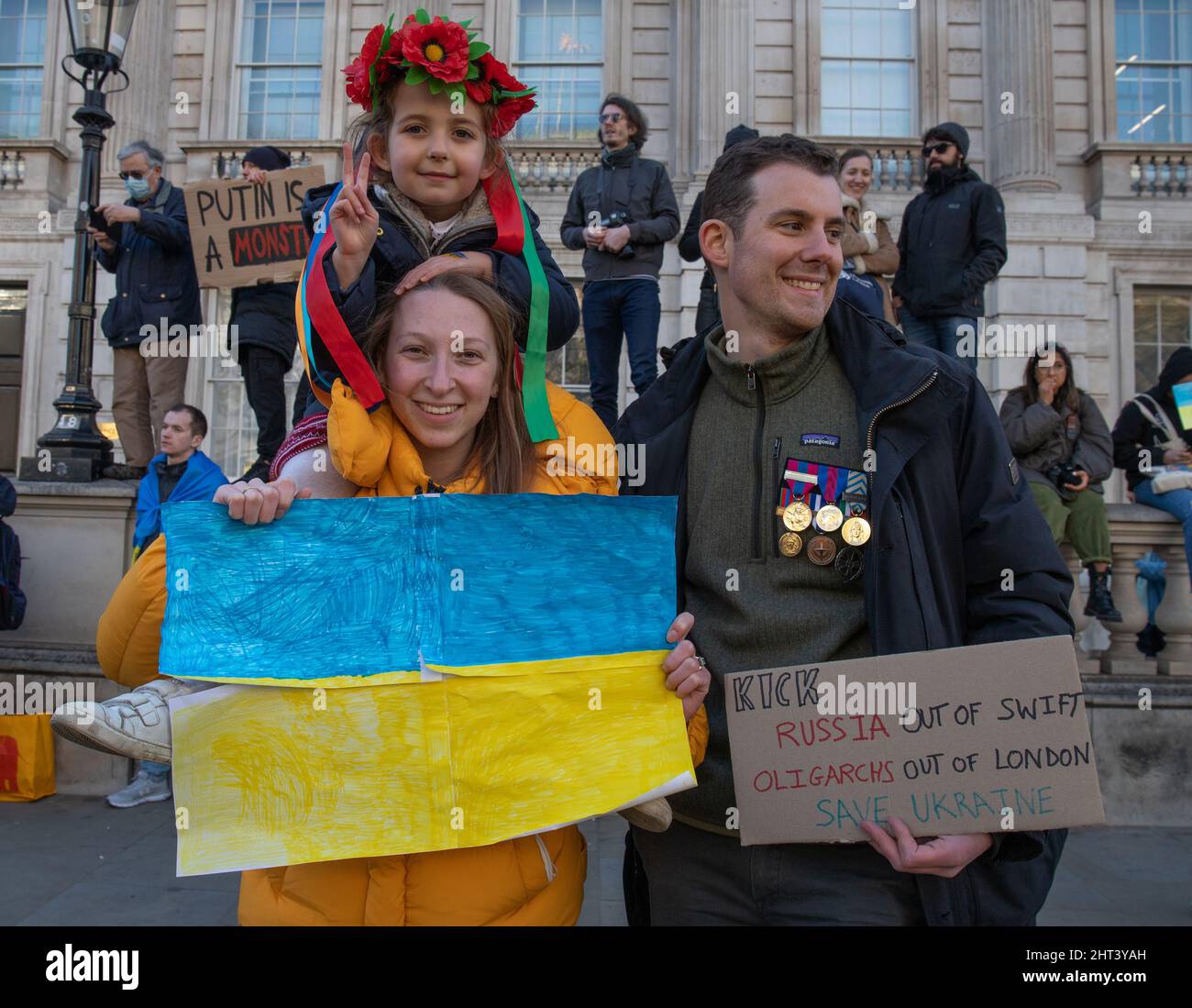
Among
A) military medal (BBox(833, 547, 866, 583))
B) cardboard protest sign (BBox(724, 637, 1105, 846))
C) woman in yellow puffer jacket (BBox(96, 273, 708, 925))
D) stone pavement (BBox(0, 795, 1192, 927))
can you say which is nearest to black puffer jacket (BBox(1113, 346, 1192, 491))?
stone pavement (BBox(0, 795, 1192, 927))

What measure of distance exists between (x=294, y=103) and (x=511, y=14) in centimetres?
352

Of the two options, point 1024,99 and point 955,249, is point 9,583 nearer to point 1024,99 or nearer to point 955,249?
point 955,249

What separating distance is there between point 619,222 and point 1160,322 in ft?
31.9

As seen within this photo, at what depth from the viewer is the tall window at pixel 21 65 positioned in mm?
14430

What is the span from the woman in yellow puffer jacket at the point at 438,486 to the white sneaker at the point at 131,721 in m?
0.12

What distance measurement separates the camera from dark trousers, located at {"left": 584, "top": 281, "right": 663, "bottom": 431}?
668cm

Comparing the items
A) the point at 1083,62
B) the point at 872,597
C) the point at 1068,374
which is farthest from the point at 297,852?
the point at 1083,62

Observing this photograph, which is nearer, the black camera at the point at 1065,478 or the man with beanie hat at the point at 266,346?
the black camera at the point at 1065,478

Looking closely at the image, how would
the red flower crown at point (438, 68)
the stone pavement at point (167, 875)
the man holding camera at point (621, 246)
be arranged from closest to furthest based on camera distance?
the red flower crown at point (438, 68) → the stone pavement at point (167, 875) → the man holding camera at point (621, 246)

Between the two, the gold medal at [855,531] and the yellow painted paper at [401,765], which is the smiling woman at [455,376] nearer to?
the yellow painted paper at [401,765]

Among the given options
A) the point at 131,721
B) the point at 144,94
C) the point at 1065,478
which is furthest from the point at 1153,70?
the point at 131,721

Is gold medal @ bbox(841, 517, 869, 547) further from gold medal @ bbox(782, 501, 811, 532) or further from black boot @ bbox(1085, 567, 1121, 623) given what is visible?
black boot @ bbox(1085, 567, 1121, 623)

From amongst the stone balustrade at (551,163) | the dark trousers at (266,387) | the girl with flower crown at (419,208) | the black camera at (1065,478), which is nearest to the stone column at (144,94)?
the stone balustrade at (551,163)

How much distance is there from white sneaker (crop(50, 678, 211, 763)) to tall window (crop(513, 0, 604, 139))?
13.3 meters
